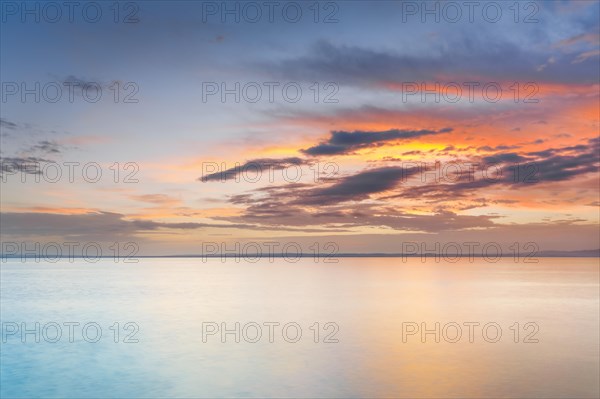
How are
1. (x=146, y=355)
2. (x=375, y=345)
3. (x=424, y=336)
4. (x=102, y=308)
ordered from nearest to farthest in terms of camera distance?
1. (x=146, y=355)
2. (x=375, y=345)
3. (x=424, y=336)
4. (x=102, y=308)

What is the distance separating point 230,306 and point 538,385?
30690mm

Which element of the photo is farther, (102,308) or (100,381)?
(102,308)

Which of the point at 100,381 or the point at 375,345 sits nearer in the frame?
the point at 100,381

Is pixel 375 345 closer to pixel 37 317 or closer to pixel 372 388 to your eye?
pixel 372 388

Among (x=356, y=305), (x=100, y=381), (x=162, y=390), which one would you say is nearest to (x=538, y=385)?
(x=162, y=390)

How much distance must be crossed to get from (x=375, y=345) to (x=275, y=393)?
9809mm

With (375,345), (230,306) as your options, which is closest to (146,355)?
(375,345)

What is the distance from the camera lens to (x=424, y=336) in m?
32.8

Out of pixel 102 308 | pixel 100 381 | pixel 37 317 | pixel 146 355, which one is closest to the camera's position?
pixel 100 381

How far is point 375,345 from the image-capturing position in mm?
29781

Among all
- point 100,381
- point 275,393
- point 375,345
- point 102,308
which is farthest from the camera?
point 102,308

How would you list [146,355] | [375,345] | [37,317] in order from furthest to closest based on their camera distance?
1. [37,317]
2. [375,345]
3. [146,355]

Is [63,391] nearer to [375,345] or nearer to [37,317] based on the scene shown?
[375,345]

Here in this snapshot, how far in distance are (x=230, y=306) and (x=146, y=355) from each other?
21.2 m
